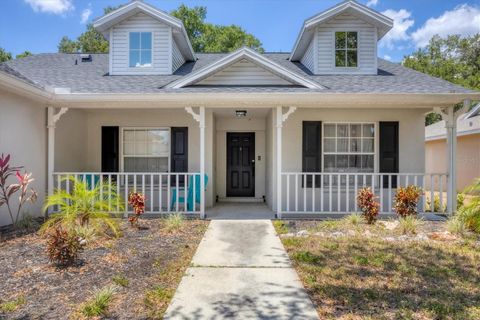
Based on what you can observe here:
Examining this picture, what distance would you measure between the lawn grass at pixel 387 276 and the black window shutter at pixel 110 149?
5653 mm

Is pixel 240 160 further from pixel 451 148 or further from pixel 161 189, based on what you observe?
pixel 451 148

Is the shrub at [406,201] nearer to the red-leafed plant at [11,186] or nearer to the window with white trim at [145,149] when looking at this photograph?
the window with white trim at [145,149]

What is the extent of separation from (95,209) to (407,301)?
4.88m

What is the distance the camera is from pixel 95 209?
5633 millimetres

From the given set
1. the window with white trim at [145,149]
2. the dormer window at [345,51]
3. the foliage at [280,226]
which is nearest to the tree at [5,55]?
the window with white trim at [145,149]

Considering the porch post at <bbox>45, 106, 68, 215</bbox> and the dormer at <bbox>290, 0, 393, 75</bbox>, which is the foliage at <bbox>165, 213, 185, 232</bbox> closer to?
the porch post at <bbox>45, 106, 68, 215</bbox>

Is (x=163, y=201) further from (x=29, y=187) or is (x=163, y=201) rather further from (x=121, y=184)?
(x=29, y=187)

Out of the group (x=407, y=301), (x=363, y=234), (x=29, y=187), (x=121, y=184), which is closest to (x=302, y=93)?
(x=363, y=234)

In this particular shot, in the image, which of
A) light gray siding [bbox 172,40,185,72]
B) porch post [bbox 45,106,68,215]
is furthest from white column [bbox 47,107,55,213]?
light gray siding [bbox 172,40,185,72]

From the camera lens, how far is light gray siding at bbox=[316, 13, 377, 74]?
9219mm

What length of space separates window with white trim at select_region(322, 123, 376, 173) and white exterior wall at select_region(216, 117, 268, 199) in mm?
2214

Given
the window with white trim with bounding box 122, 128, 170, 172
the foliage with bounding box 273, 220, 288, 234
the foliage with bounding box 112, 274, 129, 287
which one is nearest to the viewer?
the foliage with bounding box 112, 274, 129, 287

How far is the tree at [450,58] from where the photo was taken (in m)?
27.5

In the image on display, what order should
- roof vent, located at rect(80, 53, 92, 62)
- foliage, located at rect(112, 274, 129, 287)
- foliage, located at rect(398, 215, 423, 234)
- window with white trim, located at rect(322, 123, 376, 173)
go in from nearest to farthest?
foliage, located at rect(112, 274, 129, 287) < foliage, located at rect(398, 215, 423, 234) < window with white trim, located at rect(322, 123, 376, 173) < roof vent, located at rect(80, 53, 92, 62)
